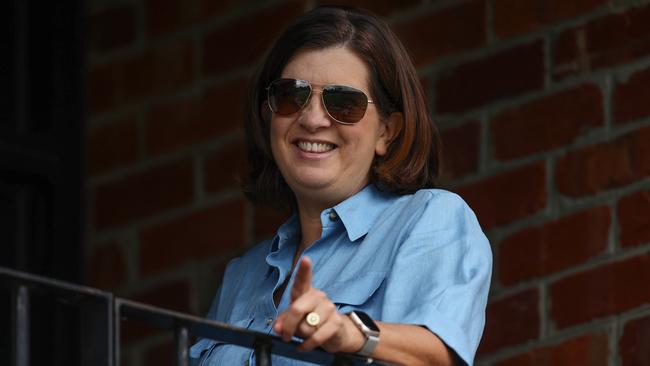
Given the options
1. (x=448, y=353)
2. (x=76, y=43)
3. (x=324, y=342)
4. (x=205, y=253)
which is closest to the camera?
(x=324, y=342)

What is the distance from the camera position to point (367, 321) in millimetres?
2514

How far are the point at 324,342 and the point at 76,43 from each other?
2.64 m

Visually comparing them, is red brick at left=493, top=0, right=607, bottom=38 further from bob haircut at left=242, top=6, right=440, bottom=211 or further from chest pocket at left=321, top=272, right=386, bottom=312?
chest pocket at left=321, top=272, right=386, bottom=312

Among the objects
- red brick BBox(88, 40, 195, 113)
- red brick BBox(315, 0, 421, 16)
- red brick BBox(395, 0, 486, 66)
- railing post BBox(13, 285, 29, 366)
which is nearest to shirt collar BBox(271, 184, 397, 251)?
railing post BBox(13, 285, 29, 366)

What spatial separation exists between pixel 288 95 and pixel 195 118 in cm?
174

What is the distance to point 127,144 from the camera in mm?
4793

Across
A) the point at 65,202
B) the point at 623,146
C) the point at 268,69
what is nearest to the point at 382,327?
the point at 268,69

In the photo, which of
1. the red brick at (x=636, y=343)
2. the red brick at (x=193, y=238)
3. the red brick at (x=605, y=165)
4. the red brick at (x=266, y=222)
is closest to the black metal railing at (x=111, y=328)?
the red brick at (x=636, y=343)

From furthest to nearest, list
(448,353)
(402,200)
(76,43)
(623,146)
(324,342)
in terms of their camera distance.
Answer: (76,43) < (623,146) < (402,200) < (448,353) < (324,342)

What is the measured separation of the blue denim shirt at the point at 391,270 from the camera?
8.81 ft

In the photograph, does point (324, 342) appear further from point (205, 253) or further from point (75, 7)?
point (75, 7)

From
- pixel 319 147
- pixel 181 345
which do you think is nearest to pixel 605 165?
pixel 319 147

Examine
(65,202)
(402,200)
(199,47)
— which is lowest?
(402,200)

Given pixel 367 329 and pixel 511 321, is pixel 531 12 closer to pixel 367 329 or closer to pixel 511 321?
pixel 511 321
